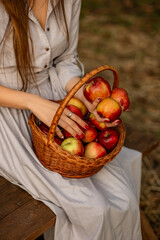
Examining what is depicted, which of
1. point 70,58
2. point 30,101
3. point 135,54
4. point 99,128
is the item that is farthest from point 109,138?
point 135,54

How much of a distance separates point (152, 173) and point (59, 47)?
4.43ft

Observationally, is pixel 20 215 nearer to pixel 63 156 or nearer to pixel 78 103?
pixel 63 156

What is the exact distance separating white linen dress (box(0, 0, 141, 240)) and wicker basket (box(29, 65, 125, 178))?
0.15 ft

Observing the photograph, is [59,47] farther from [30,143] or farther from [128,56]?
[128,56]

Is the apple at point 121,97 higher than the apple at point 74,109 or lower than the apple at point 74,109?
higher

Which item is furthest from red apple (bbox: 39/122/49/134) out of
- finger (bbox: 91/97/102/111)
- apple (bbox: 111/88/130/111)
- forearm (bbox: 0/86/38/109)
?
apple (bbox: 111/88/130/111)

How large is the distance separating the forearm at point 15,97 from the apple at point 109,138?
323mm

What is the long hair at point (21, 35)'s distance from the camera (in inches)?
45.3

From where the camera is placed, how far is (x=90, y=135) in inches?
47.6

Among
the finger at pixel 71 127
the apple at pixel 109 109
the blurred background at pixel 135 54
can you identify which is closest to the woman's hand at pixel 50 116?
the finger at pixel 71 127

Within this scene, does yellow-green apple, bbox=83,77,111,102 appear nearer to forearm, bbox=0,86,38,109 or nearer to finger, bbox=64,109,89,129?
finger, bbox=64,109,89,129

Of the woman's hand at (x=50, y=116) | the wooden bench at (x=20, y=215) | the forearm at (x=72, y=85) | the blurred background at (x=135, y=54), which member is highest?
the woman's hand at (x=50, y=116)

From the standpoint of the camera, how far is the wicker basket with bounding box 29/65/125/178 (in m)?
1.05

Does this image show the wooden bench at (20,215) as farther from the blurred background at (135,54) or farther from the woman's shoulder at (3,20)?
the blurred background at (135,54)
